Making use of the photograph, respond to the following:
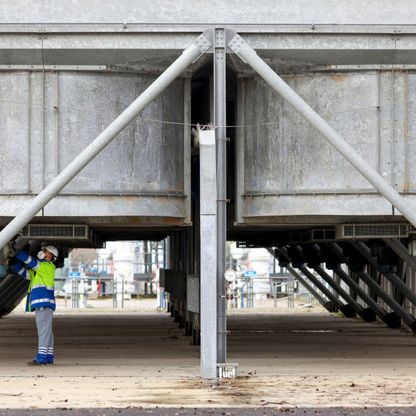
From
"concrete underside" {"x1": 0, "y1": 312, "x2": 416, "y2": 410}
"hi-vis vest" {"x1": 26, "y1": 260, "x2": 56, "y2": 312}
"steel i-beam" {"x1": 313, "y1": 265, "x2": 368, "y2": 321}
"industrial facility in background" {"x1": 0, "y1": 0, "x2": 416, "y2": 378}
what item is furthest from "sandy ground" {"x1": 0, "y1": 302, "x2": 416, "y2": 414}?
"steel i-beam" {"x1": 313, "y1": 265, "x2": 368, "y2": 321}

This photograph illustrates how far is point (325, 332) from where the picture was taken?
3075 centimetres

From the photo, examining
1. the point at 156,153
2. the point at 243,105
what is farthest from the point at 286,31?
the point at 156,153

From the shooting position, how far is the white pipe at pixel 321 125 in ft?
57.9

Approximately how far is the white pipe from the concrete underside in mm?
2718

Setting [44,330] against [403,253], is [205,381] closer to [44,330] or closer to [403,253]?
[44,330]

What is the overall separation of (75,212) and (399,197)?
534cm

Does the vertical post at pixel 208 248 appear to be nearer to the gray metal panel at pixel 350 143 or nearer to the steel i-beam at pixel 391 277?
the gray metal panel at pixel 350 143

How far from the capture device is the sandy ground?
14.6m

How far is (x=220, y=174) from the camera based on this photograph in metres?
17.9

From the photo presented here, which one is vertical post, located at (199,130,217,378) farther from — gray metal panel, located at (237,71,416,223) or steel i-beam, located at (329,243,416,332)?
steel i-beam, located at (329,243,416,332)

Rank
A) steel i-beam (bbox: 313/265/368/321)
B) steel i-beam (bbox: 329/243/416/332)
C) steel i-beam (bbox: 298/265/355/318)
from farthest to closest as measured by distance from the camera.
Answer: steel i-beam (bbox: 298/265/355/318), steel i-beam (bbox: 313/265/368/321), steel i-beam (bbox: 329/243/416/332)

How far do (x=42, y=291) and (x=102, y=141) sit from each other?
119 inches
